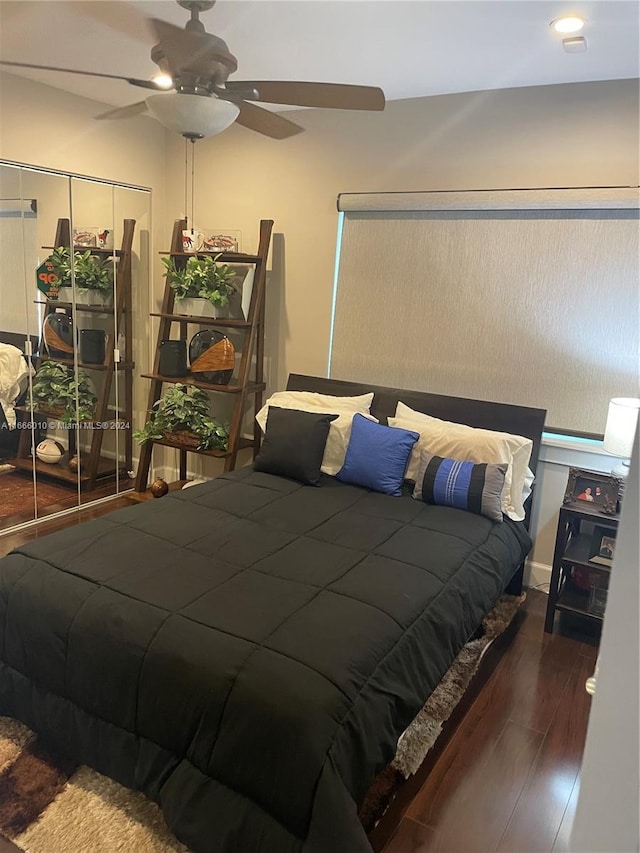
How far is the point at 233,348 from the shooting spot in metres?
4.07

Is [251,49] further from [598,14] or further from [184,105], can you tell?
[598,14]

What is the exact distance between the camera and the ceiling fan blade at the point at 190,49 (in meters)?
1.83

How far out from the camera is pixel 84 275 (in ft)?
13.0

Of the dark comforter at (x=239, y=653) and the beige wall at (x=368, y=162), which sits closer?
the dark comforter at (x=239, y=653)

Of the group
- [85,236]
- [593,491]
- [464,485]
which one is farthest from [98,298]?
[593,491]

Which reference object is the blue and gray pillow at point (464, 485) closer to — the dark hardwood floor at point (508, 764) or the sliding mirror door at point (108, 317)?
the dark hardwood floor at point (508, 764)

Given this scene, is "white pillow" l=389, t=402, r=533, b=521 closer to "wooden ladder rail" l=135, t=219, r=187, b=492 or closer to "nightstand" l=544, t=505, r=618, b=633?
"nightstand" l=544, t=505, r=618, b=633

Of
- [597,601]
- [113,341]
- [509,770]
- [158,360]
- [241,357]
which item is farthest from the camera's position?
[113,341]

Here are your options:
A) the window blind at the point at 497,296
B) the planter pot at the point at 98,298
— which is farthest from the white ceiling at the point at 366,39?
the planter pot at the point at 98,298

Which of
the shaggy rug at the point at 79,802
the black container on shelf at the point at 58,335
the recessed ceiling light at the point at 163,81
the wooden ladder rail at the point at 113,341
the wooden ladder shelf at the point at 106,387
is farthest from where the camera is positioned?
the wooden ladder rail at the point at 113,341

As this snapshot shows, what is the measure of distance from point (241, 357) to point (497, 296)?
1.65 meters

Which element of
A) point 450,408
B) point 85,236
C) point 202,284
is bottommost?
point 450,408

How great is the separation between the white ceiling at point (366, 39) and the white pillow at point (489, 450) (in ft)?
5.72

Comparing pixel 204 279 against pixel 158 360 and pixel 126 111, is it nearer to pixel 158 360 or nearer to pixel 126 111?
pixel 158 360
